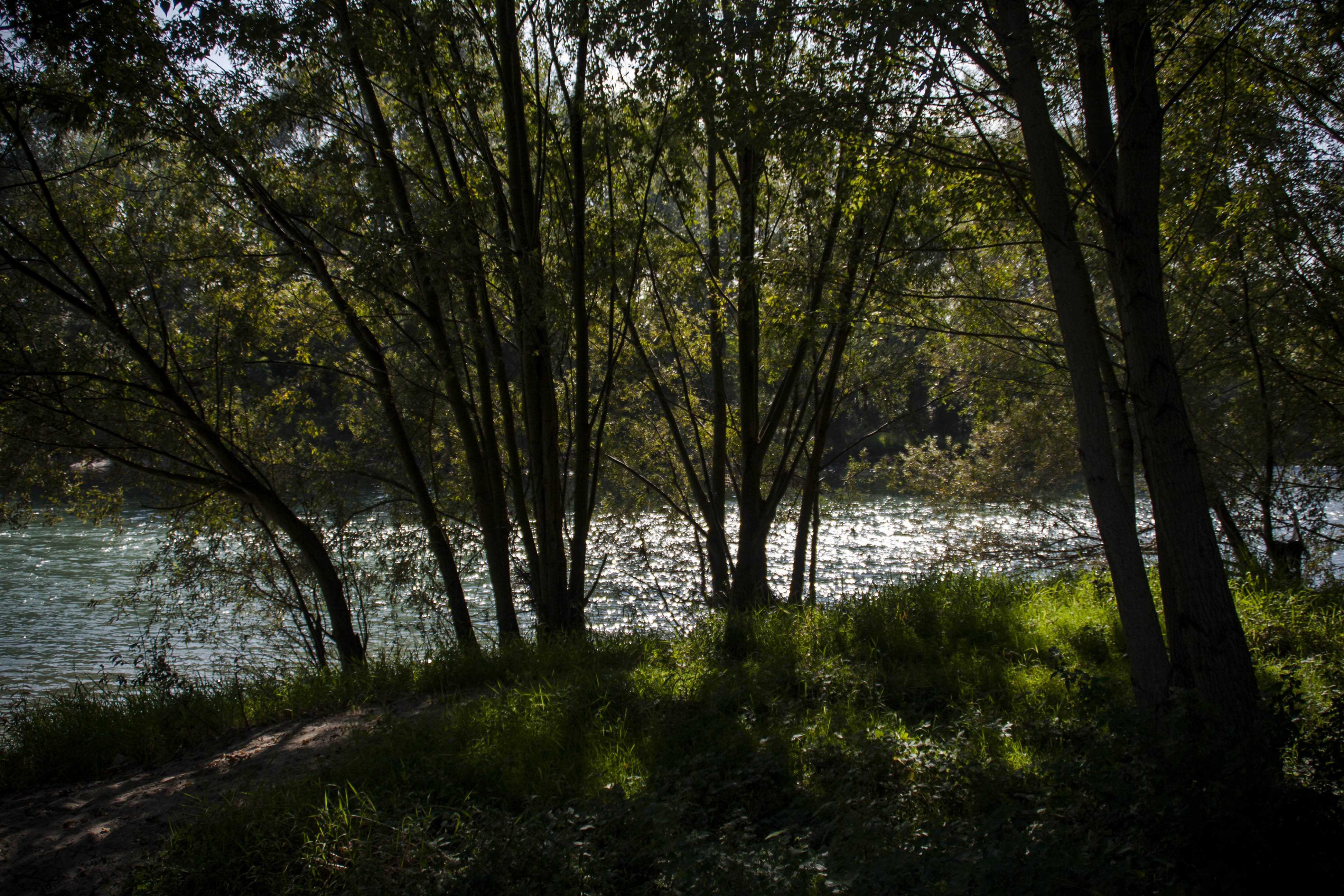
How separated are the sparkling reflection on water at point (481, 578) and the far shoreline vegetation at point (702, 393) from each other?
926mm

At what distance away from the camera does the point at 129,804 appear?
11.7 feet

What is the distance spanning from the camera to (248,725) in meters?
4.73

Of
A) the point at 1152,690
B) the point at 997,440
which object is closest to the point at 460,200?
the point at 1152,690

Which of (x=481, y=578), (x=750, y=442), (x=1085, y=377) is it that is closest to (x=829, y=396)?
(x=750, y=442)

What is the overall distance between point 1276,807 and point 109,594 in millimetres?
16062

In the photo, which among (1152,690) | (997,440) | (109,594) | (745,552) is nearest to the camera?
(1152,690)

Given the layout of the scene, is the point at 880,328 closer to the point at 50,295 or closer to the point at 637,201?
the point at 637,201

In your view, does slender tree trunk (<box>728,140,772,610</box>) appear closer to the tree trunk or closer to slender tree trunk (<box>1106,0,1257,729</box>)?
the tree trunk

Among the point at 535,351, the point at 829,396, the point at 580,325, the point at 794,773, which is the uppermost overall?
the point at 580,325

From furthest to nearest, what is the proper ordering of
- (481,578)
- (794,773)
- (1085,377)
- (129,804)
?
(481,578)
(129,804)
(794,773)
(1085,377)

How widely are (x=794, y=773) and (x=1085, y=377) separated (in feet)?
6.86

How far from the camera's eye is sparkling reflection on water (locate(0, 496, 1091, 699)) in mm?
10125

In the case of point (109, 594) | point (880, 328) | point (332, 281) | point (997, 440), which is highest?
point (332, 281)

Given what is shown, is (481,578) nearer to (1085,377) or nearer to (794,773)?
(794,773)
